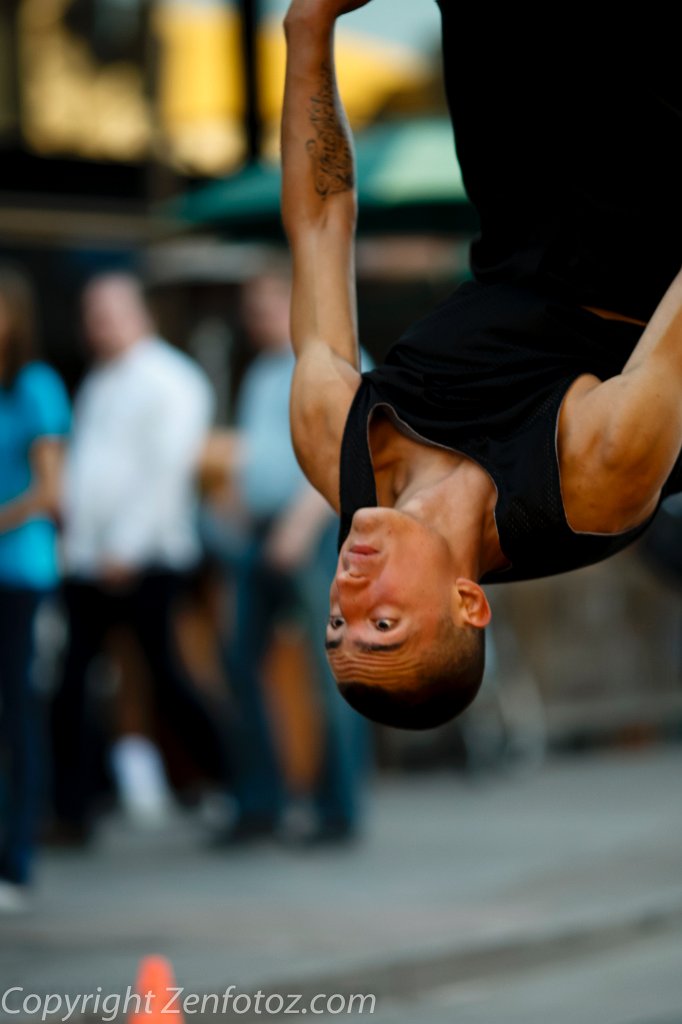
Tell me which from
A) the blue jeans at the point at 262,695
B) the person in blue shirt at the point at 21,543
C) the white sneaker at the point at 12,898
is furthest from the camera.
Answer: the blue jeans at the point at 262,695

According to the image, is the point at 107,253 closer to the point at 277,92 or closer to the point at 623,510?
the point at 277,92

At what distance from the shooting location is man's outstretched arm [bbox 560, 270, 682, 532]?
4.37m

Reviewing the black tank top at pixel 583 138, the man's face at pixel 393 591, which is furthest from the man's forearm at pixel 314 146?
the man's face at pixel 393 591

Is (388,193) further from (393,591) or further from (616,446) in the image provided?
(616,446)

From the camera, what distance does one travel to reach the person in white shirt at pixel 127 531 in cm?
888

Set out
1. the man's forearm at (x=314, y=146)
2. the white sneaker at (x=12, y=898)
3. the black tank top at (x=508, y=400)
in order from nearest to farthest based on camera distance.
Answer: the black tank top at (x=508, y=400), the man's forearm at (x=314, y=146), the white sneaker at (x=12, y=898)

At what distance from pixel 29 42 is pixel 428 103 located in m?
2.59

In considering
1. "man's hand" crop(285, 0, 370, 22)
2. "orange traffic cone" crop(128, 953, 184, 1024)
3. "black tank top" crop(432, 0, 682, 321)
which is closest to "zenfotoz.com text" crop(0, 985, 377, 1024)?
"orange traffic cone" crop(128, 953, 184, 1024)

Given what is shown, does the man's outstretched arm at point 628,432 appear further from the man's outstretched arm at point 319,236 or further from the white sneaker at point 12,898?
the white sneaker at point 12,898

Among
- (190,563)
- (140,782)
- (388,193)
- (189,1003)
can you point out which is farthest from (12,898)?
(388,193)

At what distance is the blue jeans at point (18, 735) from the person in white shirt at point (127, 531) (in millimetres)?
922

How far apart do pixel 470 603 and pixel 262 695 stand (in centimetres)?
441

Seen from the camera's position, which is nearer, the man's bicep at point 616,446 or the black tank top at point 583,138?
the man's bicep at point 616,446

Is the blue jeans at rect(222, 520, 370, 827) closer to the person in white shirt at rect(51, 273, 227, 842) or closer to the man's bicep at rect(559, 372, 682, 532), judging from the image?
the person in white shirt at rect(51, 273, 227, 842)
